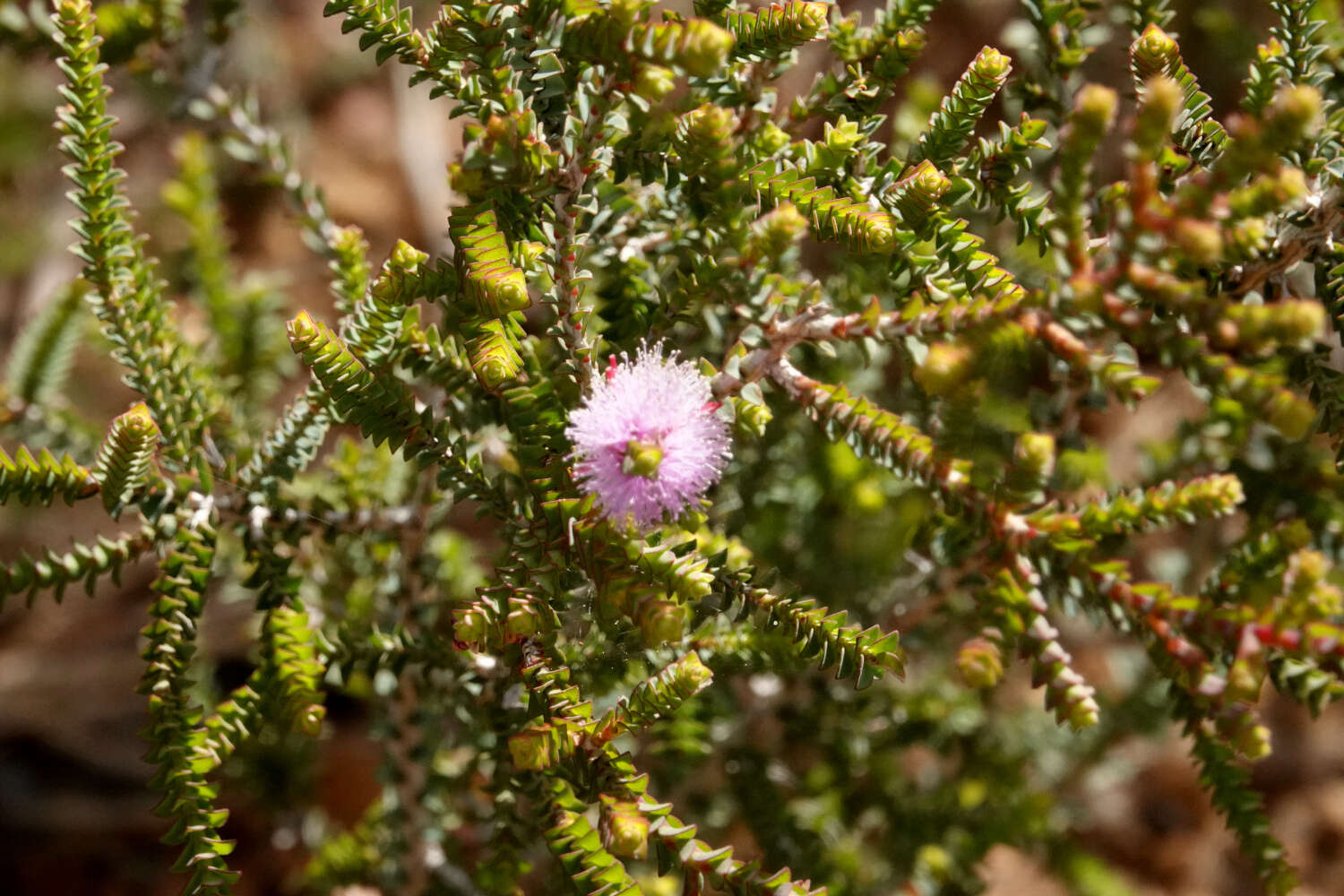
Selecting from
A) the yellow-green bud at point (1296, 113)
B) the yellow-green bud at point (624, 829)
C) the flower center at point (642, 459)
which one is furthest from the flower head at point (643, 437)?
the yellow-green bud at point (1296, 113)

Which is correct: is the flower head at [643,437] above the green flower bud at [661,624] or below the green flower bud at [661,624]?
above

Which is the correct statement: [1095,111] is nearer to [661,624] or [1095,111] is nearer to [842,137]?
[842,137]

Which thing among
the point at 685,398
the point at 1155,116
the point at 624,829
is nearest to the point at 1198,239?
the point at 1155,116

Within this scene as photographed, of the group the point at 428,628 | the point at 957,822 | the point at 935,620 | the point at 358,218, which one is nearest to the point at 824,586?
the point at 935,620

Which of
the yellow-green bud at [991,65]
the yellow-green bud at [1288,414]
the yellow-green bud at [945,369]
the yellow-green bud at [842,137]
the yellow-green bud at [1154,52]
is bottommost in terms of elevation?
the yellow-green bud at [945,369]

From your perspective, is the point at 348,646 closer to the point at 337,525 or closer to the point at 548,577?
the point at 337,525

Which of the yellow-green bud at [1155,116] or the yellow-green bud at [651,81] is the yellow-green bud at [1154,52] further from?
the yellow-green bud at [651,81]

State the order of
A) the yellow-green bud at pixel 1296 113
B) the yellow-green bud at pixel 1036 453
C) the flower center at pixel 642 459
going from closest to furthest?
1. the yellow-green bud at pixel 1296 113
2. the flower center at pixel 642 459
3. the yellow-green bud at pixel 1036 453
